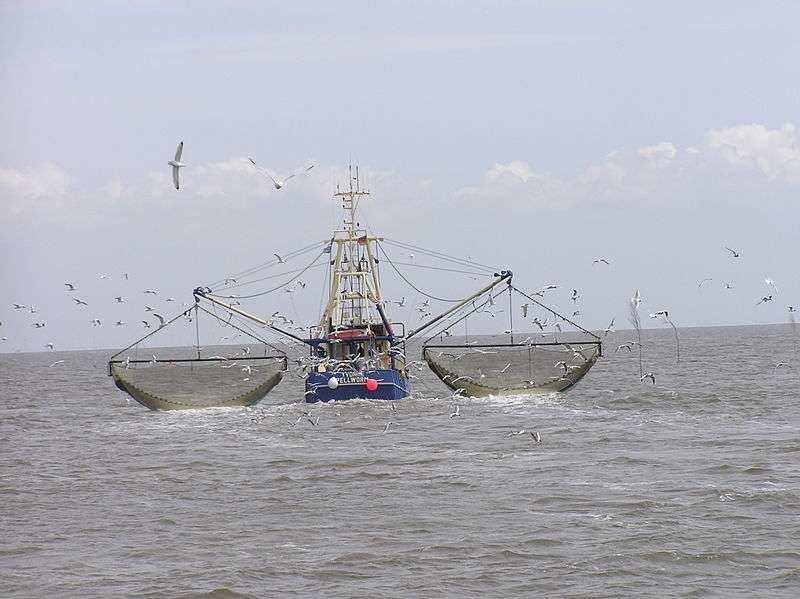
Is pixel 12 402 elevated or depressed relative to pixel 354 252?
depressed

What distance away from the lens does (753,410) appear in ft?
175

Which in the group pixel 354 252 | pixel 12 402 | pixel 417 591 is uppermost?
pixel 354 252

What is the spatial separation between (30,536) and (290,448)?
1503 cm

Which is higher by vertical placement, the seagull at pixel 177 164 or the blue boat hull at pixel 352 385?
the seagull at pixel 177 164

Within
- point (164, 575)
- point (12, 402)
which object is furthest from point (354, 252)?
point (164, 575)

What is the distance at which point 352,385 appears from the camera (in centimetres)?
5453

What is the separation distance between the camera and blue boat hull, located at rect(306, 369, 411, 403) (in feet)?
179

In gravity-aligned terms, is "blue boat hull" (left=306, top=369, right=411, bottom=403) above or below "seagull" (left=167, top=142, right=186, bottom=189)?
below

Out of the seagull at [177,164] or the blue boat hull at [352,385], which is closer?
the seagull at [177,164]

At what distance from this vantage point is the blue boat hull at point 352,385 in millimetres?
54594

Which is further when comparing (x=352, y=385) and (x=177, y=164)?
(x=352, y=385)

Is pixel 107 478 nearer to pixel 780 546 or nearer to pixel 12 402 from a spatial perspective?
pixel 780 546

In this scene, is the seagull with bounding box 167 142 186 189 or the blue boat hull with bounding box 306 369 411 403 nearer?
the seagull with bounding box 167 142 186 189

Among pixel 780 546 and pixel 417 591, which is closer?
pixel 417 591
